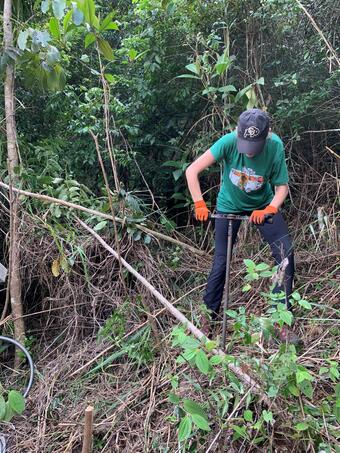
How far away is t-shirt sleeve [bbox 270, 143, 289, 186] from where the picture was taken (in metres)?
2.96

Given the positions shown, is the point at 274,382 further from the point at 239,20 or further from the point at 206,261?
the point at 239,20

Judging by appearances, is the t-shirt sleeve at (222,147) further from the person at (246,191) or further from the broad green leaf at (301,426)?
the broad green leaf at (301,426)

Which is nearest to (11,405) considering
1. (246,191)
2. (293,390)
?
(293,390)

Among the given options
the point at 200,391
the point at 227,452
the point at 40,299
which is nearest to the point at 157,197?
the point at 40,299

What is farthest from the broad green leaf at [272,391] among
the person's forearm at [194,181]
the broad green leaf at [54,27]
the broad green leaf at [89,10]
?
the broad green leaf at [54,27]

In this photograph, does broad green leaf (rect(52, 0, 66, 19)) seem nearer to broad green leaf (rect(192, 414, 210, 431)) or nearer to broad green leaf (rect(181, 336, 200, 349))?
broad green leaf (rect(181, 336, 200, 349))

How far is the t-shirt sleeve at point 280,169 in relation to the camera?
2.96m

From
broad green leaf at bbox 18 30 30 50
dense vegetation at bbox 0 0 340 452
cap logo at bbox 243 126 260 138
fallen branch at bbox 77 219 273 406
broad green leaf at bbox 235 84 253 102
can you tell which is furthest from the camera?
broad green leaf at bbox 235 84 253 102

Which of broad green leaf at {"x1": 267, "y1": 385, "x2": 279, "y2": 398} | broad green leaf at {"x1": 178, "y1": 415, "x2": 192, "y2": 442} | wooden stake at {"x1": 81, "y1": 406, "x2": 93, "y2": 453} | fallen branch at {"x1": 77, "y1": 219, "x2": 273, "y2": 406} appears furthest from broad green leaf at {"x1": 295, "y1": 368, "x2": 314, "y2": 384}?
wooden stake at {"x1": 81, "y1": 406, "x2": 93, "y2": 453}

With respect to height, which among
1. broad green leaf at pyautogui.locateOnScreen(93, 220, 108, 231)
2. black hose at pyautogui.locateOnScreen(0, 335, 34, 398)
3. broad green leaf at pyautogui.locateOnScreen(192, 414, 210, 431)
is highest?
broad green leaf at pyautogui.locateOnScreen(93, 220, 108, 231)

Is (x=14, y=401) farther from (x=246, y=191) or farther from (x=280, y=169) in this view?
(x=280, y=169)

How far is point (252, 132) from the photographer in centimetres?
273

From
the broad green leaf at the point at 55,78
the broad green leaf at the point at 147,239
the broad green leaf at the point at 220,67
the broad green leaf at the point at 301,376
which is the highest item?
the broad green leaf at the point at 55,78

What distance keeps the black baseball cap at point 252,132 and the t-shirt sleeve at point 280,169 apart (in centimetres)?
21
